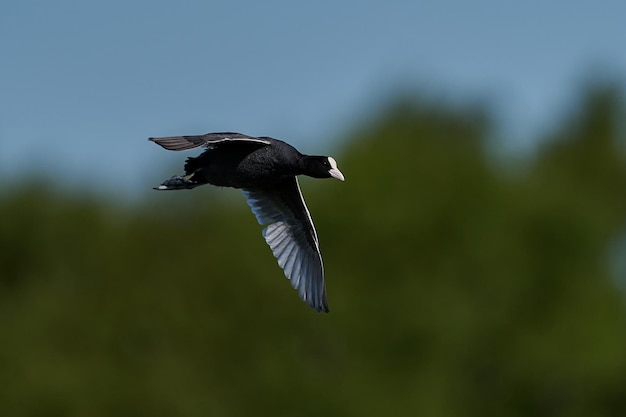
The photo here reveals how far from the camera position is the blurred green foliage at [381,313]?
26.9m

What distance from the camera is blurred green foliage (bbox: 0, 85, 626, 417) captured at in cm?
2692

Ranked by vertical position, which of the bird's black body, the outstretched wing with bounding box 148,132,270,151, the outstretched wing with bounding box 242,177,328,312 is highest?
the outstretched wing with bounding box 148,132,270,151

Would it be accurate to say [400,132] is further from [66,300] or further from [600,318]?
[66,300]

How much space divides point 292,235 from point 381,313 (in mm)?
13991

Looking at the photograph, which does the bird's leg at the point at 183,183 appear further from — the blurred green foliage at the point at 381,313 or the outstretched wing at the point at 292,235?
the blurred green foliage at the point at 381,313

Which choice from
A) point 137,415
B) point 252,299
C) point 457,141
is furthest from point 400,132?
point 137,415

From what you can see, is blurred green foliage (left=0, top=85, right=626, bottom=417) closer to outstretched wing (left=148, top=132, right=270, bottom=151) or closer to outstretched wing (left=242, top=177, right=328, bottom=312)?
outstretched wing (left=242, top=177, right=328, bottom=312)

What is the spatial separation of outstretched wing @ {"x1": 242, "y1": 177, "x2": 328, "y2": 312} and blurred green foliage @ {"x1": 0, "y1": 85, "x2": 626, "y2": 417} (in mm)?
12104

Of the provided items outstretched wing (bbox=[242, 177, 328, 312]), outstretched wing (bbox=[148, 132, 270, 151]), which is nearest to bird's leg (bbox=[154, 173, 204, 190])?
outstretched wing (bbox=[148, 132, 270, 151])

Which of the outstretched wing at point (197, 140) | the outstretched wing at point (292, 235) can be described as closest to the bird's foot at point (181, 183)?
the outstretched wing at point (197, 140)

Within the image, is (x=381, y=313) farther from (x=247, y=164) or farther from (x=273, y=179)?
(x=247, y=164)

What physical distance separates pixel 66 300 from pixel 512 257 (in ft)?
39.0

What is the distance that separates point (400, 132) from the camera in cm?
3209

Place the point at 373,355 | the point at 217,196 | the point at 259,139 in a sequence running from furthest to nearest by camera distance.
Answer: the point at 217,196
the point at 373,355
the point at 259,139
